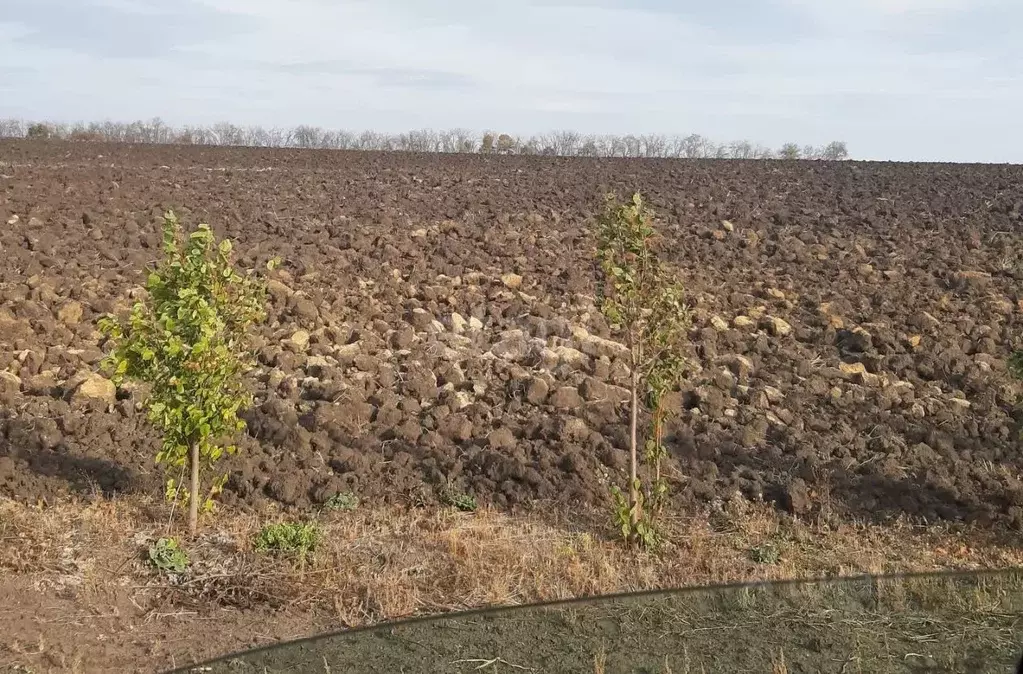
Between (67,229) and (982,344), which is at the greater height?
(67,229)

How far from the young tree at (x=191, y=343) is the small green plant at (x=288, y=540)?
63 centimetres

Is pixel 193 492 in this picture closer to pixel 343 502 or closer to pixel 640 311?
pixel 343 502

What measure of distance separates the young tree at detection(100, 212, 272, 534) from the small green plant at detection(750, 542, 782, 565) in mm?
4214

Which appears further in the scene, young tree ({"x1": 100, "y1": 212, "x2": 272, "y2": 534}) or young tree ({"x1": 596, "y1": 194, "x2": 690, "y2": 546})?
young tree ({"x1": 596, "y1": 194, "x2": 690, "y2": 546})

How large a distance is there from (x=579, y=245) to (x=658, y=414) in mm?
10547

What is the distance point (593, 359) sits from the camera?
11.8 meters

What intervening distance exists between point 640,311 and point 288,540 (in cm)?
329

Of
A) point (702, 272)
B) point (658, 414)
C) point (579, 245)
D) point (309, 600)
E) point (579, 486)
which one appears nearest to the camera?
point (309, 600)

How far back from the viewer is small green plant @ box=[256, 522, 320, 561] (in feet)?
24.1

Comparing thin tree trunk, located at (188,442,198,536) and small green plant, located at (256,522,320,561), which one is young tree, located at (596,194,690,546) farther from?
thin tree trunk, located at (188,442,198,536)

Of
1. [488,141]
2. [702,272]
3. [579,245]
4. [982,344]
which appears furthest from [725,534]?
[488,141]

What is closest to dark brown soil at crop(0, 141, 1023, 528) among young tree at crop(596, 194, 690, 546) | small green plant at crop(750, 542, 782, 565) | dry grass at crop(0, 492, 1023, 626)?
dry grass at crop(0, 492, 1023, 626)

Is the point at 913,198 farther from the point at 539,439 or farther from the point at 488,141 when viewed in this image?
the point at 488,141

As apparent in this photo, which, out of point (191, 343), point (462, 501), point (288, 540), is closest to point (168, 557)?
point (288, 540)
